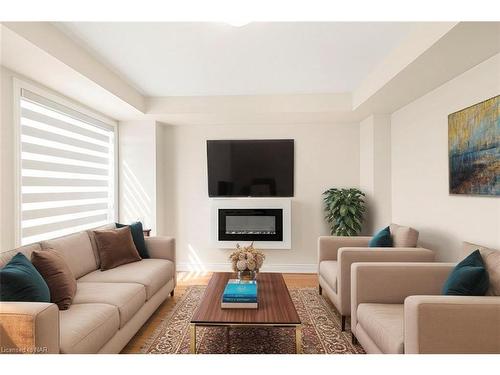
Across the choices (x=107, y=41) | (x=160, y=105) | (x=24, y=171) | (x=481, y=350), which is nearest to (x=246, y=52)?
(x=107, y=41)

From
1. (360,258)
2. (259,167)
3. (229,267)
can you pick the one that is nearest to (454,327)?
(360,258)

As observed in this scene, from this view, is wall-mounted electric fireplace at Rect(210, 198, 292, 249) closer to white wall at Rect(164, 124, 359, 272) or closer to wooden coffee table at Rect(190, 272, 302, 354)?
white wall at Rect(164, 124, 359, 272)

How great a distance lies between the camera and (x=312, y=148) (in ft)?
15.4

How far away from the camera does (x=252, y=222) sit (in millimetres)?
4641

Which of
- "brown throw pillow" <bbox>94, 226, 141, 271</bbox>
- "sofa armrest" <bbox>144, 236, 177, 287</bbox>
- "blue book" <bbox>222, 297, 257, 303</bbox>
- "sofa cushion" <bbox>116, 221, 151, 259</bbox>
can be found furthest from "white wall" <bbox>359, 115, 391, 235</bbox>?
"brown throw pillow" <bbox>94, 226, 141, 271</bbox>

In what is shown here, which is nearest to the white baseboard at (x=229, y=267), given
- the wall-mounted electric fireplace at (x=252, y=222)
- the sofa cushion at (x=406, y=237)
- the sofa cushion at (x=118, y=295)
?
the wall-mounted electric fireplace at (x=252, y=222)

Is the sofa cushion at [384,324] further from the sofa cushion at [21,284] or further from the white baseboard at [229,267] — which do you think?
the white baseboard at [229,267]

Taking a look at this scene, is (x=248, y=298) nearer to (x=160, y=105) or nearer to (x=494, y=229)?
(x=494, y=229)

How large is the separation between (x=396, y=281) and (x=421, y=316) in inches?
29.8

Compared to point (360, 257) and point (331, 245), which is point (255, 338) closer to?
point (360, 257)

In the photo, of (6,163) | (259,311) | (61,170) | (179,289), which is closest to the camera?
(259,311)

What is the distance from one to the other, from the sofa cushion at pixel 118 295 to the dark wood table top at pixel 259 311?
55cm

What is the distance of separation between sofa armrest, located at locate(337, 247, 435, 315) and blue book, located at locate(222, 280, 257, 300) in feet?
2.78

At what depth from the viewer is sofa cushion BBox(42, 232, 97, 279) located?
2.55 meters
